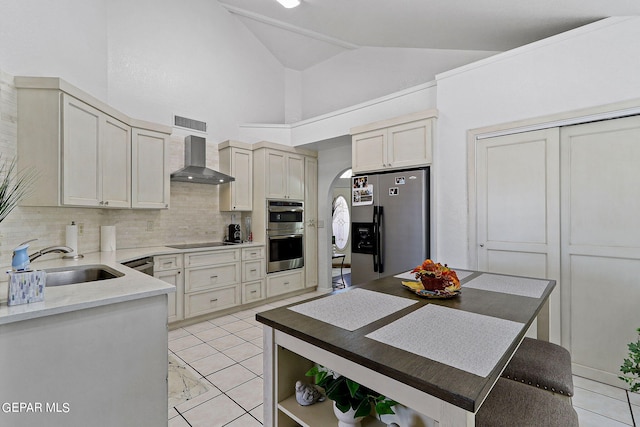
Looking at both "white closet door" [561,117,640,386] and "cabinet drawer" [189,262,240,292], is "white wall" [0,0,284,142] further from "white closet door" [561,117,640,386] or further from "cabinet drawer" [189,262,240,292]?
"white closet door" [561,117,640,386]

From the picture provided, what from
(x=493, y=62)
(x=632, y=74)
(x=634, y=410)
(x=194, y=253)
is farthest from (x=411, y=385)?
(x=194, y=253)

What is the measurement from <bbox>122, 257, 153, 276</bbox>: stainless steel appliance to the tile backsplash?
0.52 metres

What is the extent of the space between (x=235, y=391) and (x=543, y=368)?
6.48ft

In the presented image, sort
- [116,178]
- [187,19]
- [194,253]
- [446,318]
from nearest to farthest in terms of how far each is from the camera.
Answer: [446,318]
[116,178]
[194,253]
[187,19]

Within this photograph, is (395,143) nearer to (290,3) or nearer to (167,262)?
(290,3)

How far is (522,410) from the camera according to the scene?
1019mm

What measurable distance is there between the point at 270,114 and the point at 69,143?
133 inches

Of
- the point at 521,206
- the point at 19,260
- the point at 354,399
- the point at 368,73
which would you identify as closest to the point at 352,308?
the point at 354,399

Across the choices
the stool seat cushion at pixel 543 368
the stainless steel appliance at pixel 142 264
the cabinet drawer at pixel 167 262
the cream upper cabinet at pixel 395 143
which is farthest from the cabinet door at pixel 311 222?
the stool seat cushion at pixel 543 368

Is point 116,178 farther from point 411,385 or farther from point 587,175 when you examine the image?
point 587,175

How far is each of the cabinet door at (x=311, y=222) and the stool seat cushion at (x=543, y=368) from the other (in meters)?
3.56

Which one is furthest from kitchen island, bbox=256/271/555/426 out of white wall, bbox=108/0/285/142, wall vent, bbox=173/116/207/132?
white wall, bbox=108/0/285/142

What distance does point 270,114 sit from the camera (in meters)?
5.21

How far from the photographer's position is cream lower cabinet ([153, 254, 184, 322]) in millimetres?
3213
